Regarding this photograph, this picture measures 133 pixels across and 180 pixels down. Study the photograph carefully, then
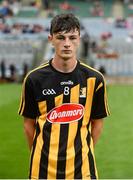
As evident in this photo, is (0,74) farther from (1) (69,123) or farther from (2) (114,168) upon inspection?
(1) (69,123)

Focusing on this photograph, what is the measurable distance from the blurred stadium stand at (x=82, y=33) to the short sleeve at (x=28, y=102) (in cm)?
2324

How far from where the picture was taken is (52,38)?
3082mm

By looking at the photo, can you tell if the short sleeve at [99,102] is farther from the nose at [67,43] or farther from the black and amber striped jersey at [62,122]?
the nose at [67,43]

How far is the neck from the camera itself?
10.1ft

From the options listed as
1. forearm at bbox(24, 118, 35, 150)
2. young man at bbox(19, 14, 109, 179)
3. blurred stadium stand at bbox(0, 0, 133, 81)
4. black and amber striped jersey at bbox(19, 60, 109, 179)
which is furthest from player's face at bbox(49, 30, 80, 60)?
blurred stadium stand at bbox(0, 0, 133, 81)

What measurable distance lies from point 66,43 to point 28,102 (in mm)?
489

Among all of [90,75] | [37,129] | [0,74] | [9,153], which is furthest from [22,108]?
[0,74]

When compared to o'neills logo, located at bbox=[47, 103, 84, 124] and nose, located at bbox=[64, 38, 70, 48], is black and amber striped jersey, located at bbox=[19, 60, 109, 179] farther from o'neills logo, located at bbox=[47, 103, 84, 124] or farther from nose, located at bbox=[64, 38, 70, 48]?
nose, located at bbox=[64, 38, 70, 48]

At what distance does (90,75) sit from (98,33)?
2838 cm

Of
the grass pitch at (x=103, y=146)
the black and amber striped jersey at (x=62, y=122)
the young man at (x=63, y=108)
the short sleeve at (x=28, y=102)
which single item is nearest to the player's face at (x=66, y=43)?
the young man at (x=63, y=108)

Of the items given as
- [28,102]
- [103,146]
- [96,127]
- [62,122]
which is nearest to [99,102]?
[96,127]

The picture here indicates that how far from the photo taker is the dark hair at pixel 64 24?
3010mm

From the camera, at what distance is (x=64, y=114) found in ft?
10.2

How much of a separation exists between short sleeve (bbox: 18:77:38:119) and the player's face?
292 millimetres
